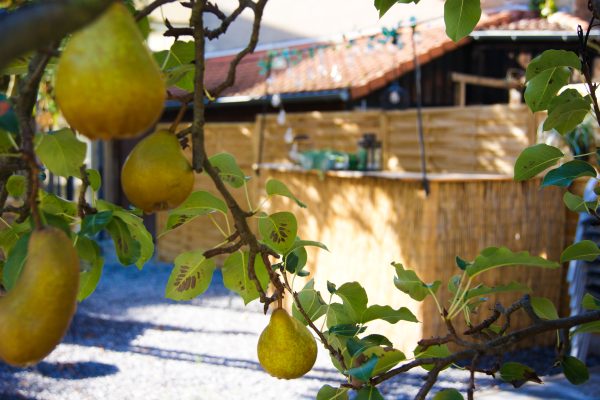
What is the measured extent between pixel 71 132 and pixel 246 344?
18.2 ft

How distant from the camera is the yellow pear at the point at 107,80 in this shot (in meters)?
0.50

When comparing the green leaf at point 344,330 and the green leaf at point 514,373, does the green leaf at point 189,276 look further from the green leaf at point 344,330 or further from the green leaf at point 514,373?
the green leaf at point 514,373

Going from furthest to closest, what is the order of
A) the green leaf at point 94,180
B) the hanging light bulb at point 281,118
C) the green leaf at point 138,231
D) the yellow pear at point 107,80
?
the hanging light bulb at point 281,118 → the green leaf at point 94,180 → the green leaf at point 138,231 → the yellow pear at point 107,80

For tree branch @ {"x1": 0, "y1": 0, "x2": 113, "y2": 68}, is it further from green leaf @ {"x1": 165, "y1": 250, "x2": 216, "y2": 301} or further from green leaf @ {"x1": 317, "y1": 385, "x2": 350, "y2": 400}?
green leaf @ {"x1": 317, "y1": 385, "x2": 350, "y2": 400}

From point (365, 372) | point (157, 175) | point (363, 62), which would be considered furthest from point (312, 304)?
point (363, 62)

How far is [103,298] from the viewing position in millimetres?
8273

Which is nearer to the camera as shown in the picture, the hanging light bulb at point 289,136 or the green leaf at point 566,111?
the green leaf at point 566,111

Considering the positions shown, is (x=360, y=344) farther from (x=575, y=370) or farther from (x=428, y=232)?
(x=428, y=232)

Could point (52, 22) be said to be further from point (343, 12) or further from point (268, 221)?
point (343, 12)

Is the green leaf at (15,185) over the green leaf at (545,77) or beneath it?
beneath

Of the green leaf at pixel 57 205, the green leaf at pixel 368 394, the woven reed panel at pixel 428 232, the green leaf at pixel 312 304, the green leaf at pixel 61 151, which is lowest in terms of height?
→ the woven reed panel at pixel 428 232

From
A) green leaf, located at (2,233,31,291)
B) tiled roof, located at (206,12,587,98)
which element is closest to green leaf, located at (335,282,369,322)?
green leaf, located at (2,233,31,291)

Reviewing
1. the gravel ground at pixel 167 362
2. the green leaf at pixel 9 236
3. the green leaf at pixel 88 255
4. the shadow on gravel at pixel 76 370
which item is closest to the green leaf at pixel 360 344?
the green leaf at pixel 88 255

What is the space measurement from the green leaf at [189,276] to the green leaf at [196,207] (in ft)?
0.18
